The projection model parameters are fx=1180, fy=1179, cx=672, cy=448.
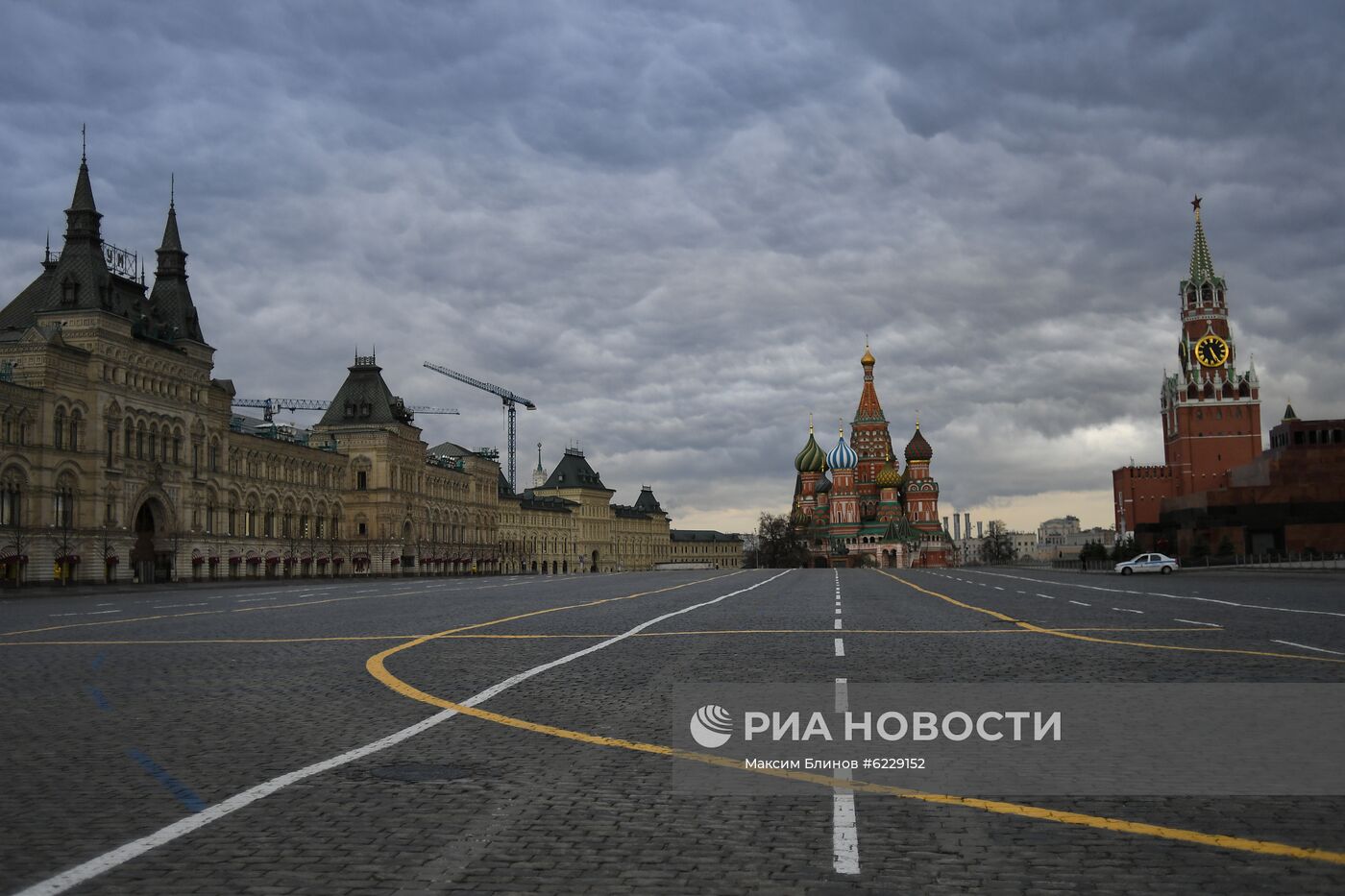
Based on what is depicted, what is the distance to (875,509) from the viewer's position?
627 feet

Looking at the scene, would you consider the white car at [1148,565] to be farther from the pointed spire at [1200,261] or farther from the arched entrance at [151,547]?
the pointed spire at [1200,261]

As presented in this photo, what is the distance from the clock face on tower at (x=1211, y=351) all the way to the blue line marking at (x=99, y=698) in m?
156

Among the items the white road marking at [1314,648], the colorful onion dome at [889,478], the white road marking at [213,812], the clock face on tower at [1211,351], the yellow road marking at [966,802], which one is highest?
the clock face on tower at [1211,351]

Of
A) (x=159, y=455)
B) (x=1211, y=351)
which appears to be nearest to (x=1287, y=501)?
(x=1211, y=351)

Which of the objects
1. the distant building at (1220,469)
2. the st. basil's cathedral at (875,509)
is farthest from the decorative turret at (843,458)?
the distant building at (1220,469)

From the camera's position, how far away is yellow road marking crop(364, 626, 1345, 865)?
609 cm

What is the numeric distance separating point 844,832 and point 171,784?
452 cm

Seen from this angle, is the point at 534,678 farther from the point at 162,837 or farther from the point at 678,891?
the point at 678,891

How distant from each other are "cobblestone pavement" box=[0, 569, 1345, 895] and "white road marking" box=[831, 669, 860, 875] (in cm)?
3

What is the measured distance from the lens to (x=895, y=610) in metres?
27.7

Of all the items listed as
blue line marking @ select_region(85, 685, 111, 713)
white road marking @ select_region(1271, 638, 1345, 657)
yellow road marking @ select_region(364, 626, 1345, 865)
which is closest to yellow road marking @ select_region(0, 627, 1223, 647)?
white road marking @ select_region(1271, 638, 1345, 657)

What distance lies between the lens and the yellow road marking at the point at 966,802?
6.09m

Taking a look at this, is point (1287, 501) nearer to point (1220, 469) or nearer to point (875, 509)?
point (1220, 469)

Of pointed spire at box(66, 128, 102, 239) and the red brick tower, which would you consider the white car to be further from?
the red brick tower
